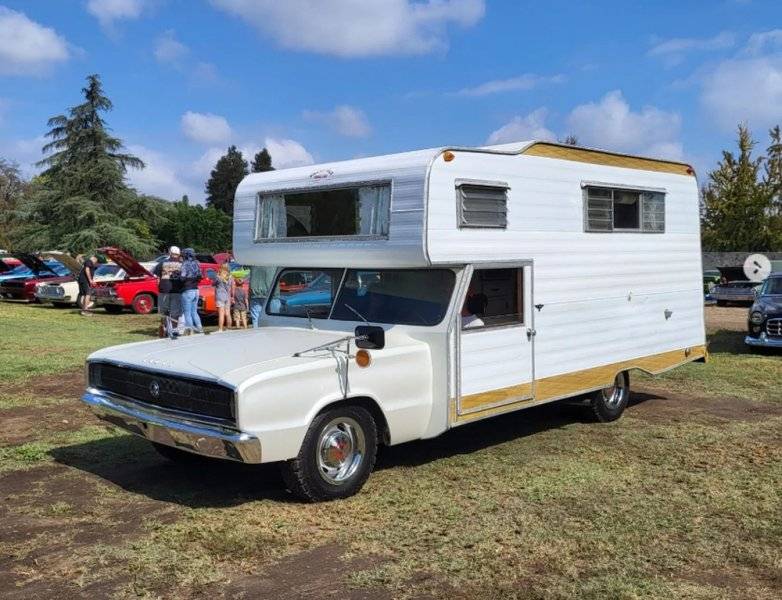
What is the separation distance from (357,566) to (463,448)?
9.34ft

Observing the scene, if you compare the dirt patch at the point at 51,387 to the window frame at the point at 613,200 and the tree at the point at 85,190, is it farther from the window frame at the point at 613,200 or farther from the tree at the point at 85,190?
the tree at the point at 85,190

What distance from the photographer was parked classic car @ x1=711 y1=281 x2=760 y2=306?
26.9m

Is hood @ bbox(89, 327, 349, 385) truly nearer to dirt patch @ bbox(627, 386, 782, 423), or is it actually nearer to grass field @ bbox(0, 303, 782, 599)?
grass field @ bbox(0, 303, 782, 599)

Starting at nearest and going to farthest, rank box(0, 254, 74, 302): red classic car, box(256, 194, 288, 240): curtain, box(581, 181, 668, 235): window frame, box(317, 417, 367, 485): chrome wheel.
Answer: box(317, 417, 367, 485): chrome wheel → box(256, 194, 288, 240): curtain → box(581, 181, 668, 235): window frame → box(0, 254, 74, 302): red classic car

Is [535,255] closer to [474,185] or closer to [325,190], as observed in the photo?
[474,185]

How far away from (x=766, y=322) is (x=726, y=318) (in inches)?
334

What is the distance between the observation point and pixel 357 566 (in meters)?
4.42

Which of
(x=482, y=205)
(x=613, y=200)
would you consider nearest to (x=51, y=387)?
(x=482, y=205)

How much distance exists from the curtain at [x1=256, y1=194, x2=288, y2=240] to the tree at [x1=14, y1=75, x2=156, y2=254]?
34.6 m

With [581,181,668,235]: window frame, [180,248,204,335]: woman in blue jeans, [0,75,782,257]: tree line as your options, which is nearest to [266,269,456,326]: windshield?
[581,181,668,235]: window frame

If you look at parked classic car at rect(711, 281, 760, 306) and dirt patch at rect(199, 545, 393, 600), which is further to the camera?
parked classic car at rect(711, 281, 760, 306)

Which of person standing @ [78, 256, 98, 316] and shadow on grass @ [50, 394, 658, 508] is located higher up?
person standing @ [78, 256, 98, 316]

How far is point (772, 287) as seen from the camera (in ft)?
49.0

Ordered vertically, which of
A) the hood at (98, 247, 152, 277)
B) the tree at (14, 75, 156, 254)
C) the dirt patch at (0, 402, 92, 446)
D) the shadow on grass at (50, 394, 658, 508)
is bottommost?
the shadow on grass at (50, 394, 658, 508)
